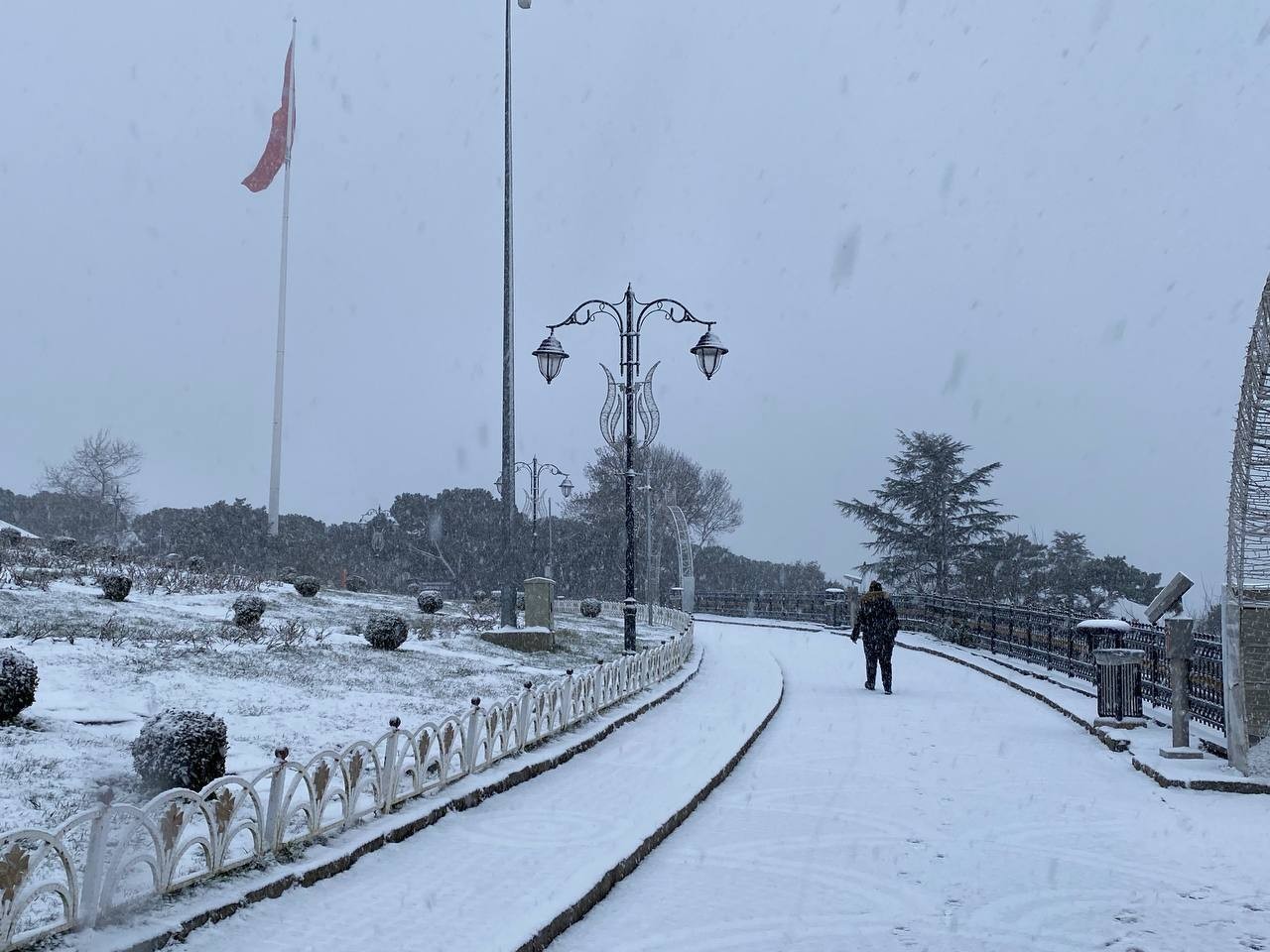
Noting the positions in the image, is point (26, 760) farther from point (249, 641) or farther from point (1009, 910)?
point (249, 641)

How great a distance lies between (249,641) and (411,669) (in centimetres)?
238

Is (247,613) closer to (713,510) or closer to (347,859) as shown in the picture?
(347,859)

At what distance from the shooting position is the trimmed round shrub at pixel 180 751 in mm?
6453

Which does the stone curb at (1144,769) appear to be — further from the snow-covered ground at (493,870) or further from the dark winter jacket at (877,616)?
the snow-covered ground at (493,870)

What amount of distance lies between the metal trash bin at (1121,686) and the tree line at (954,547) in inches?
1437

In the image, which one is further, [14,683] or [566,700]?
[566,700]

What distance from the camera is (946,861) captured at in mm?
6418

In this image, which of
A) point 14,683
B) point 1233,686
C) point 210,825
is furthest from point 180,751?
point 1233,686

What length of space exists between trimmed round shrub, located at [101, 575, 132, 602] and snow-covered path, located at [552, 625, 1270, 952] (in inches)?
426

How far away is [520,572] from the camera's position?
69.2 meters

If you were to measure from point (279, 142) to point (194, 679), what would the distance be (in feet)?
101

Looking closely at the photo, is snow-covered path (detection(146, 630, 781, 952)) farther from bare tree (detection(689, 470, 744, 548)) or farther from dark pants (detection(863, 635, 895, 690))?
bare tree (detection(689, 470, 744, 548))

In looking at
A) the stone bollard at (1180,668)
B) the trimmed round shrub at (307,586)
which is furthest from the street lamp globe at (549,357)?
the trimmed round shrub at (307,586)

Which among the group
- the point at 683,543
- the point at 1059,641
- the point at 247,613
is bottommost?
the point at 1059,641
